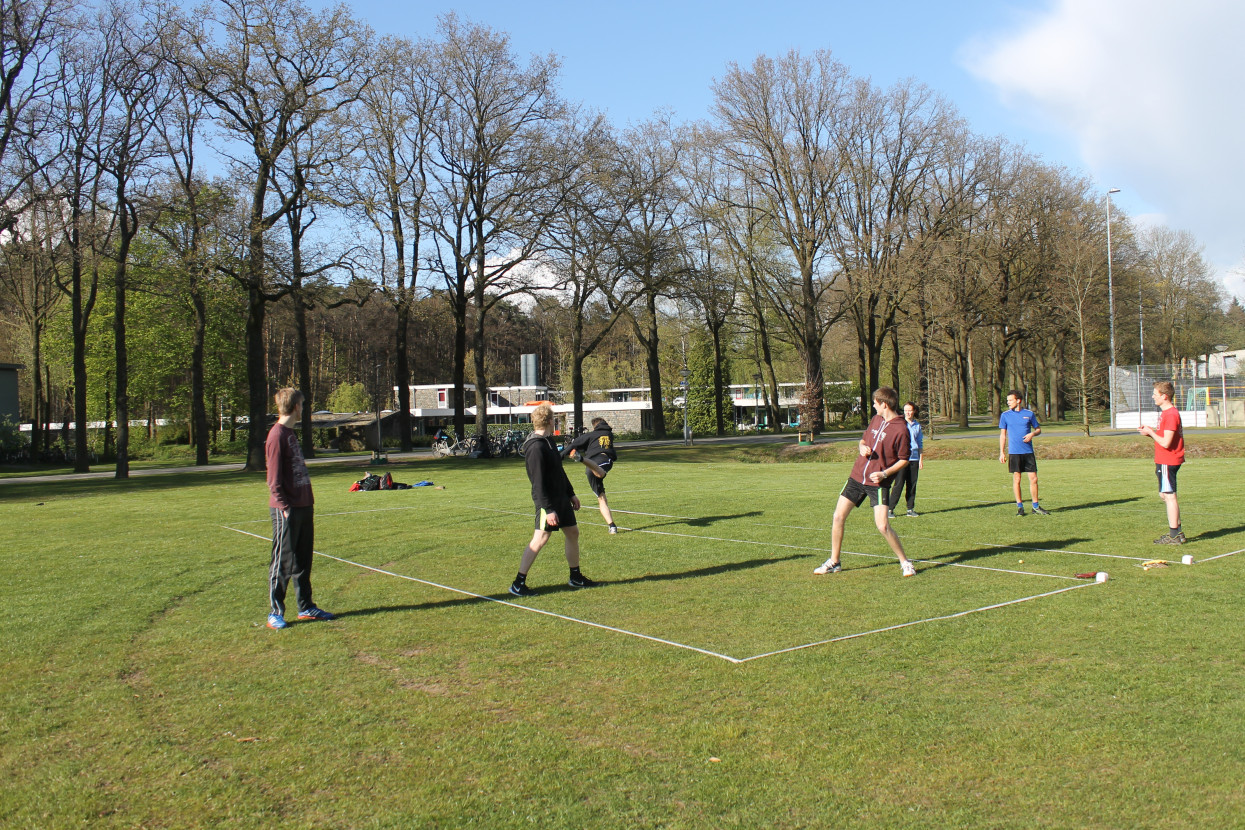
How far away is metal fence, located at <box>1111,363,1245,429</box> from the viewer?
41781mm

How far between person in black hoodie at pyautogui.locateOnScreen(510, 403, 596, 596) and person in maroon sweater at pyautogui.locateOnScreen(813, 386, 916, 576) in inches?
110

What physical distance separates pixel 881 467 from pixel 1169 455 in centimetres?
407

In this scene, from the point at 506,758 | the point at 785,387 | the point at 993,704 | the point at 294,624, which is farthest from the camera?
the point at 785,387

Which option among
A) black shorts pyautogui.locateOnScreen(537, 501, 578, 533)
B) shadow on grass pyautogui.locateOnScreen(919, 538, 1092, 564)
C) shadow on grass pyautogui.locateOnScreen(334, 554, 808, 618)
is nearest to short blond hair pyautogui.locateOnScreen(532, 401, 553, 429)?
black shorts pyautogui.locateOnScreen(537, 501, 578, 533)

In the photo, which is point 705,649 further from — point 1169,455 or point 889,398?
point 1169,455

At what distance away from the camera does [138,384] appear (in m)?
53.4

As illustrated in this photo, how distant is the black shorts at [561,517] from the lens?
8641 millimetres

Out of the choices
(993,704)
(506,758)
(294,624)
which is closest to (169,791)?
(506,758)

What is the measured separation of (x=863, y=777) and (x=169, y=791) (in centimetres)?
333

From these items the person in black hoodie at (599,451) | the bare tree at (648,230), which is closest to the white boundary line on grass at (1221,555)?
the person in black hoodie at (599,451)

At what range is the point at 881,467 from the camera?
29.8ft

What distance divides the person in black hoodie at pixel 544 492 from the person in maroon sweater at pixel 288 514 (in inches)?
76.5

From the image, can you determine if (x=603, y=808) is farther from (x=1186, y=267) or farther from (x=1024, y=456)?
(x=1186, y=267)

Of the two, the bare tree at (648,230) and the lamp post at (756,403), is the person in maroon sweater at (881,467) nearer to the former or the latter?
the bare tree at (648,230)
